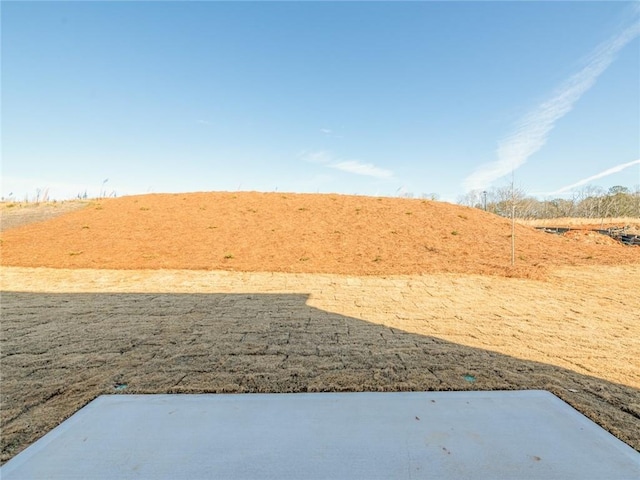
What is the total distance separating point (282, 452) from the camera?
5.02ft

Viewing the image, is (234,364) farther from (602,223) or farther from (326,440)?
(602,223)

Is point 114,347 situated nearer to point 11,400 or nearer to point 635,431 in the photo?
point 11,400

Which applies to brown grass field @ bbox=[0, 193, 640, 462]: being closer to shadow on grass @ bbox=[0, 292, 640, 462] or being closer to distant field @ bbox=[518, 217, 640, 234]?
shadow on grass @ bbox=[0, 292, 640, 462]

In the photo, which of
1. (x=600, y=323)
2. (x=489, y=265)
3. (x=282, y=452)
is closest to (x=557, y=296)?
(x=600, y=323)

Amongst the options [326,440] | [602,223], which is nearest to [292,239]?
[326,440]

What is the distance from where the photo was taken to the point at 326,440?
63.7 inches

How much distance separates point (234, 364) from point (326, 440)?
1.37m

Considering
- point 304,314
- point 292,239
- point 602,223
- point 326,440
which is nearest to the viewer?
point 326,440

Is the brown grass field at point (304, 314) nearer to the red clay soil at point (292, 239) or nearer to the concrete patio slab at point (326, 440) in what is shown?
the red clay soil at point (292, 239)

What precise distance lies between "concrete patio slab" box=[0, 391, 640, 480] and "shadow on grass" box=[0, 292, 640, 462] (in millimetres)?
203

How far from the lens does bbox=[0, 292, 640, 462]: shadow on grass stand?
6.89ft

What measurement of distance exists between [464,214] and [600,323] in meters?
10.8


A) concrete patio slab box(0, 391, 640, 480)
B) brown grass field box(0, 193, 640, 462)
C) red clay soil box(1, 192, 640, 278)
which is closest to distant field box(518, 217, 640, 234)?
red clay soil box(1, 192, 640, 278)

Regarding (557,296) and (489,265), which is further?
(489,265)
